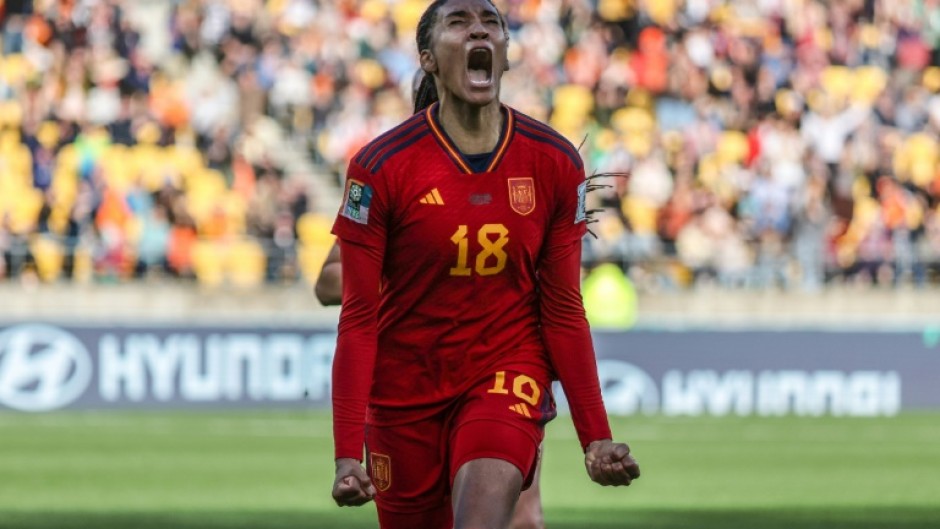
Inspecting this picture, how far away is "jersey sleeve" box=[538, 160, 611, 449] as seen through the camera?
5715 millimetres

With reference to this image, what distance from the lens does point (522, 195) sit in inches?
222

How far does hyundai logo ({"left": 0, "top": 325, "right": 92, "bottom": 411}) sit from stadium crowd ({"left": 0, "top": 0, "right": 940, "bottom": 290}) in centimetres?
82

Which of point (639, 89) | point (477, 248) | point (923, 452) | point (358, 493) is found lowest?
point (923, 452)

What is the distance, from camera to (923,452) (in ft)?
54.7

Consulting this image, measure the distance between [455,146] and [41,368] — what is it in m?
14.4

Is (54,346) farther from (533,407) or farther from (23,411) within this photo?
(533,407)

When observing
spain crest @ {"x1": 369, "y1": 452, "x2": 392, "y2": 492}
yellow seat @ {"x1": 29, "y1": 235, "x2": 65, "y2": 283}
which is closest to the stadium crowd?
yellow seat @ {"x1": 29, "y1": 235, "x2": 65, "y2": 283}

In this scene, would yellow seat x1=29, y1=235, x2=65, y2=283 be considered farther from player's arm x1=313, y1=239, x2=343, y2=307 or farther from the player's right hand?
the player's right hand

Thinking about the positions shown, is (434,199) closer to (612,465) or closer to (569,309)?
(569,309)

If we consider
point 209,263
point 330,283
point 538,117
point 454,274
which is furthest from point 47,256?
point 454,274

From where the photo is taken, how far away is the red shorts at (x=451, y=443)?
5598 mm

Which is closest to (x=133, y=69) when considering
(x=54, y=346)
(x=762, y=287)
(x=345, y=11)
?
(x=345, y=11)

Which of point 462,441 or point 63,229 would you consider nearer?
point 462,441

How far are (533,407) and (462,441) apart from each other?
0.90ft
